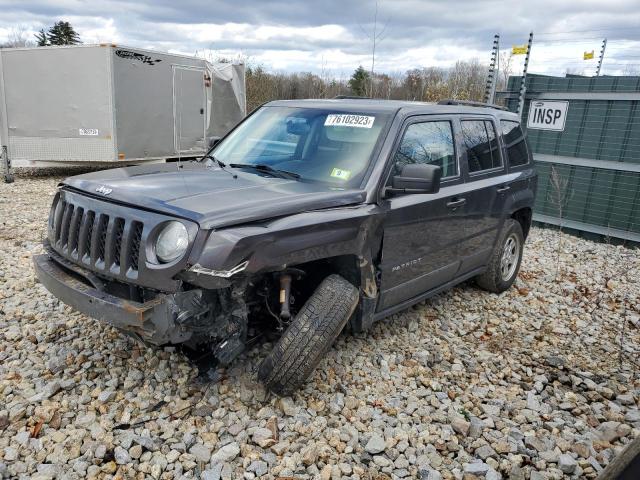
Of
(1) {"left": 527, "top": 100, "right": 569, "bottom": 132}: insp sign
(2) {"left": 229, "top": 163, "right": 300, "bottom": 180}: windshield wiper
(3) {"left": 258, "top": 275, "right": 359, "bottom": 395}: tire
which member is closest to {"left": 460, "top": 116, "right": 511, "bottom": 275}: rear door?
(2) {"left": 229, "top": 163, "right": 300, "bottom": 180}: windshield wiper

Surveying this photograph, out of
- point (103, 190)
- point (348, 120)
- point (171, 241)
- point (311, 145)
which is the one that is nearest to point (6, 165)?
point (103, 190)

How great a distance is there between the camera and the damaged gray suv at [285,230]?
9.27ft

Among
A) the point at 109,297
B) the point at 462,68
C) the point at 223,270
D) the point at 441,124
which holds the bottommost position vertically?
the point at 109,297

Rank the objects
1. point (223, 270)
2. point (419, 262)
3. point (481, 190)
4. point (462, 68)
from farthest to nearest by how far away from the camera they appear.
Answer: point (462, 68) → point (481, 190) → point (419, 262) → point (223, 270)

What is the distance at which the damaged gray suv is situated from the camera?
2.83 metres

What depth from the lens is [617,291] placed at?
6035mm

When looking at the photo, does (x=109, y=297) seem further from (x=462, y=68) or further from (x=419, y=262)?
(x=462, y=68)

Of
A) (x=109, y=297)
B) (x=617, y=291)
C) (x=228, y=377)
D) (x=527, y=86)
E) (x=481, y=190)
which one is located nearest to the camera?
(x=109, y=297)

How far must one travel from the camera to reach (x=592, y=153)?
8586 millimetres

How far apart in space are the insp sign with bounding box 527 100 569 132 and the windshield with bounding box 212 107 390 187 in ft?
20.5

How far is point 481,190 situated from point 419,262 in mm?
1094

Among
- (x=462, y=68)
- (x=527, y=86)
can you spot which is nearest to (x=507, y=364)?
(x=527, y=86)

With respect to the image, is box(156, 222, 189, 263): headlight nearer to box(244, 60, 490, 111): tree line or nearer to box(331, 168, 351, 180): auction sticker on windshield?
box(331, 168, 351, 180): auction sticker on windshield

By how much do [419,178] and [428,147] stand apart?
0.78 metres
